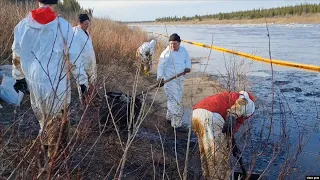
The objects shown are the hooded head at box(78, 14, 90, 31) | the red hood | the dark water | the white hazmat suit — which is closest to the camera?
the dark water

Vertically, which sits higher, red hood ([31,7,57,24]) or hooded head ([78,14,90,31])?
red hood ([31,7,57,24])

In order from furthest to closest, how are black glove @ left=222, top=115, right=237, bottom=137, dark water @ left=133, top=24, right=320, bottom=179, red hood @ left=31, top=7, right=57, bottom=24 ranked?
black glove @ left=222, top=115, right=237, bottom=137 → red hood @ left=31, top=7, right=57, bottom=24 → dark water @ left=133, top=24, right=320, bottom=179

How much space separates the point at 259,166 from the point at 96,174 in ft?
7.73

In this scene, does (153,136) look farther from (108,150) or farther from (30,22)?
(30,22)

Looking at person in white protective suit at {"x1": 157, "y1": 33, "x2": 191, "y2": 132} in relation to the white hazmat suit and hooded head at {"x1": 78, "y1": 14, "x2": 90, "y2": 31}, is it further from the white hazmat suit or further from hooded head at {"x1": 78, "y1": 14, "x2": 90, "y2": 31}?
hooded head at {"x1": 78, "y1": 14, "x2": 90, "y2": 31}

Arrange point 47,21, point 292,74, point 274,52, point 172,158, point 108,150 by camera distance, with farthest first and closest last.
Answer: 1. point 274,52
2. point 292,74
3. point 172,158
4. point 108,150
5. point 47,21

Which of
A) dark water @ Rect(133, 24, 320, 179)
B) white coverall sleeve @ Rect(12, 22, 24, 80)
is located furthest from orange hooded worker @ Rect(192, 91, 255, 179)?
white coverall sleeve @ Rect(12, 22, 24, 80)

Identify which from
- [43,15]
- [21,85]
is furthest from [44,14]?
[21,85]

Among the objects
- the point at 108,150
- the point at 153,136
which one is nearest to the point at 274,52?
the point at 153,136

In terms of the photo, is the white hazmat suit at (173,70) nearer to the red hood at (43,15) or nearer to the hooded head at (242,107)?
the hooded head at (242,107)

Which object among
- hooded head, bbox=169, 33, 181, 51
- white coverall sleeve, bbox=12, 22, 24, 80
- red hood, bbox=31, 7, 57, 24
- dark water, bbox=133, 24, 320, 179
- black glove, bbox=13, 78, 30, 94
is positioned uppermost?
red hood, bbox=31, 7, 57, 24

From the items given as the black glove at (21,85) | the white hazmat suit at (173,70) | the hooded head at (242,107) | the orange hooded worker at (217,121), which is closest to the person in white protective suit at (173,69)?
the white hazmat suit at (173,70)

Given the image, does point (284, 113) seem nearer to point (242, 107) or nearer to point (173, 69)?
point (242, 107)

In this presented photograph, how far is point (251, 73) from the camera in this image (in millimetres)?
12906
